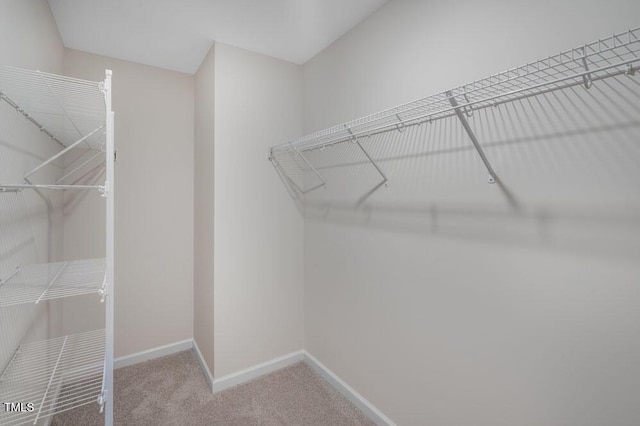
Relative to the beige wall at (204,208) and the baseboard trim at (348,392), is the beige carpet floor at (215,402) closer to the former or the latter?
the baseboard trim at (348,392)

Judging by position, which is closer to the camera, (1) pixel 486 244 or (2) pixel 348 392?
(1) pixel 486 244

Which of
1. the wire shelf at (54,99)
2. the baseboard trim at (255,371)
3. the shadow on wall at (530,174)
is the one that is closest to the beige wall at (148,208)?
the wire shelf at (54,99)

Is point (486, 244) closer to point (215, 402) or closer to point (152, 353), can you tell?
point (215, 402)

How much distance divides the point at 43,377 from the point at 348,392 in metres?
1.71

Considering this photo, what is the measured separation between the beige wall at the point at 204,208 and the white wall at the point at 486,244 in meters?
0.94

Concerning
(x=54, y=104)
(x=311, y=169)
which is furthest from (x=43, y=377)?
(x=311, y=169)

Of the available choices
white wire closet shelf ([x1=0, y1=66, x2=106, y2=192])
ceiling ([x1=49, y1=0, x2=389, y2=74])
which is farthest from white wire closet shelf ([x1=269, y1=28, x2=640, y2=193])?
white wire closet shelf ([x1=0, y1=66, x2=106, y2=192])

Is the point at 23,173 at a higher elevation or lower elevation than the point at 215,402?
higher

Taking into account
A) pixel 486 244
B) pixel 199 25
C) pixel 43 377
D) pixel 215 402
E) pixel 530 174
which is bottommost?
pixel 215 402

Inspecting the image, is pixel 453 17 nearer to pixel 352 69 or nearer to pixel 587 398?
pixel 352 69

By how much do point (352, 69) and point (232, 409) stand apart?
233 centimetres

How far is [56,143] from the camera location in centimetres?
200

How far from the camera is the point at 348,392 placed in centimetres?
199

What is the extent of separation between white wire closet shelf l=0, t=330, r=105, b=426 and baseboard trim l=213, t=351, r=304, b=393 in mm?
746
